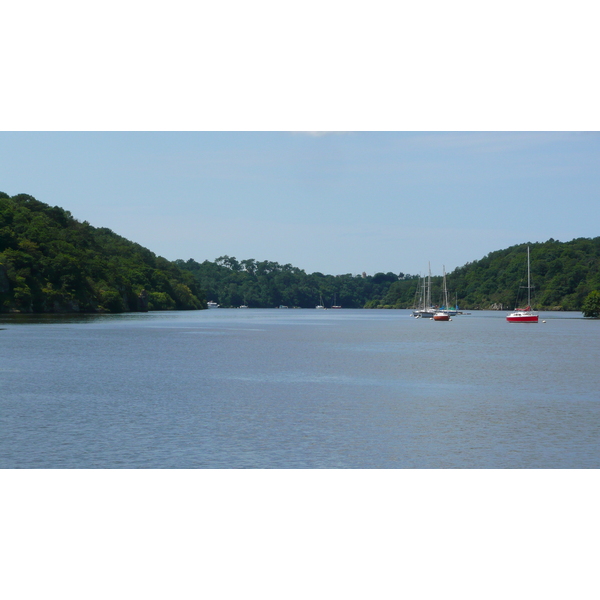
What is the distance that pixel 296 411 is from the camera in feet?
74.3

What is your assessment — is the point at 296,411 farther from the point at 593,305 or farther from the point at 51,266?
the point at 51,266

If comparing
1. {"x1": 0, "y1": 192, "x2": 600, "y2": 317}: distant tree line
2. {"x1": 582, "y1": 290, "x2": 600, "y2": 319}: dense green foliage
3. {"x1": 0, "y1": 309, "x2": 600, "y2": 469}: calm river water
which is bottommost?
{"x1": 0, "y1": 309, "x2": 600, "y2": 469}: calm river water

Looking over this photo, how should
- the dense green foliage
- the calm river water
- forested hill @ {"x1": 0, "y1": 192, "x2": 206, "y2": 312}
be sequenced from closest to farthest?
the calm river water → forested hill @ {"x1": 0, "y1": 192, "x2": 206, "y2": 312} → the dense green foliage

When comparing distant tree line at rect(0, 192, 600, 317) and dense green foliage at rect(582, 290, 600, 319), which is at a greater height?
distant tree line at rect(0, 192, 600, 317)

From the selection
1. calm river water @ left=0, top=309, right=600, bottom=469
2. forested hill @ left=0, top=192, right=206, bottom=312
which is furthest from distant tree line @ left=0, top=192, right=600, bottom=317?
calm river water @ left=0, top=309, right=600, bottom=469

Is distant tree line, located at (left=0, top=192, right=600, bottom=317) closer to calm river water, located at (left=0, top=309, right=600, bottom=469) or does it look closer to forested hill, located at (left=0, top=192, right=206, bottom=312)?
forested hill, located at (left=0, top=192, right=206, bottom=312)

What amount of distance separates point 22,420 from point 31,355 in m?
23.3

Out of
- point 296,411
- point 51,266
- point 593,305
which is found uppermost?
point 51,266

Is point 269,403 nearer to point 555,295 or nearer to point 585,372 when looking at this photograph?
point 585,372

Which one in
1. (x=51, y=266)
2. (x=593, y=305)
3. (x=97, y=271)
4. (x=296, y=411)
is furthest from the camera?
(x=97, y=271)

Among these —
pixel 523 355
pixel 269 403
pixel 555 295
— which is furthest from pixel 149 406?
pixel 555 295

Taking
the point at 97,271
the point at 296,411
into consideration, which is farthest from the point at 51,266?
the point at 296,411

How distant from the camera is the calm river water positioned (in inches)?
637

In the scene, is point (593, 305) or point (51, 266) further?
point (51, 266)
